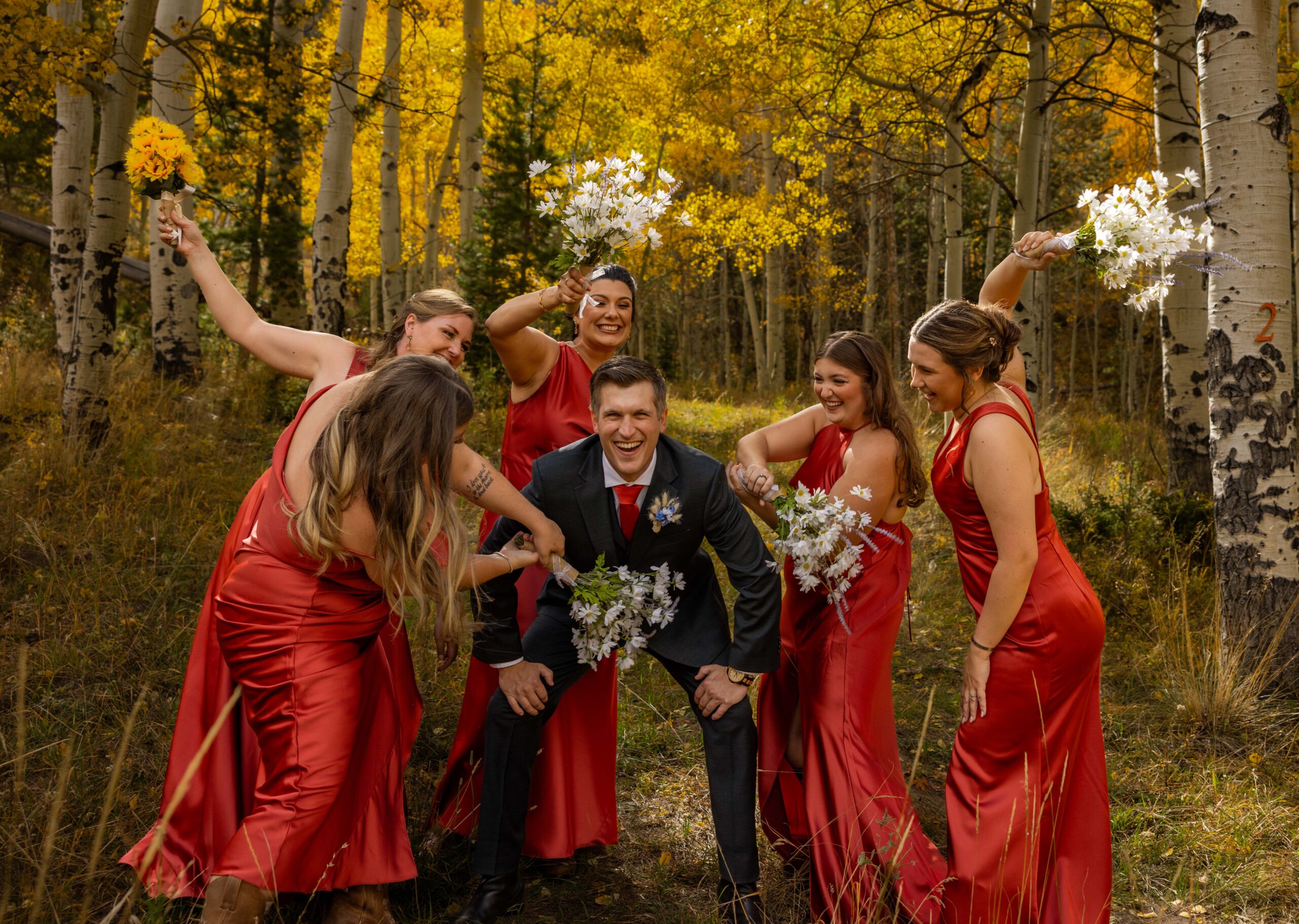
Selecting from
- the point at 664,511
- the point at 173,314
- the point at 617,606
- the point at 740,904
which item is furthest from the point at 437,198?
the point at 740,904

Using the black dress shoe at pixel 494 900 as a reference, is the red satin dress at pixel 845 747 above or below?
above

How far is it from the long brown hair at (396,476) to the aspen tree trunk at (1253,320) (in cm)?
421

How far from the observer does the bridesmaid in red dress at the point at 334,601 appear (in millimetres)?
2736

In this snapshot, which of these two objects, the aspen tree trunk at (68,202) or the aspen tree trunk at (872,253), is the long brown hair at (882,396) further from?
the aspen tree trunk at (872,253)

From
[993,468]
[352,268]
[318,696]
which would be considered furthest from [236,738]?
[352,268]

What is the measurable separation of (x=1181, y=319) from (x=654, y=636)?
6104 mm

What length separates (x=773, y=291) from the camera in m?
17.6

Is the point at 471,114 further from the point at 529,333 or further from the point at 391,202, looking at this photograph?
the point at 529,333

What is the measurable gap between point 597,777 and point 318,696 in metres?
1.39

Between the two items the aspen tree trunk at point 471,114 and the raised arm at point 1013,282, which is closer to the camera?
the raised arm at point 1013,282

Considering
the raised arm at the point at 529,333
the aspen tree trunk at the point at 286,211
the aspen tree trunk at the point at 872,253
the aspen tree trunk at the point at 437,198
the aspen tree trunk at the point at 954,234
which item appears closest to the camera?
the raised arm at the point at 529,333

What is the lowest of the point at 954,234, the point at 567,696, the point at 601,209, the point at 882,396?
the point at 567,696

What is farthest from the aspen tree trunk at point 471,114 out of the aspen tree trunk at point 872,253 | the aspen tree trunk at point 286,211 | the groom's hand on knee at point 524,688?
the groom's hand on knee at point 524,688

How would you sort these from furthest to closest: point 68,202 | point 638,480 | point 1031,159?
point 1031,159
point 68,202
point 638,480
